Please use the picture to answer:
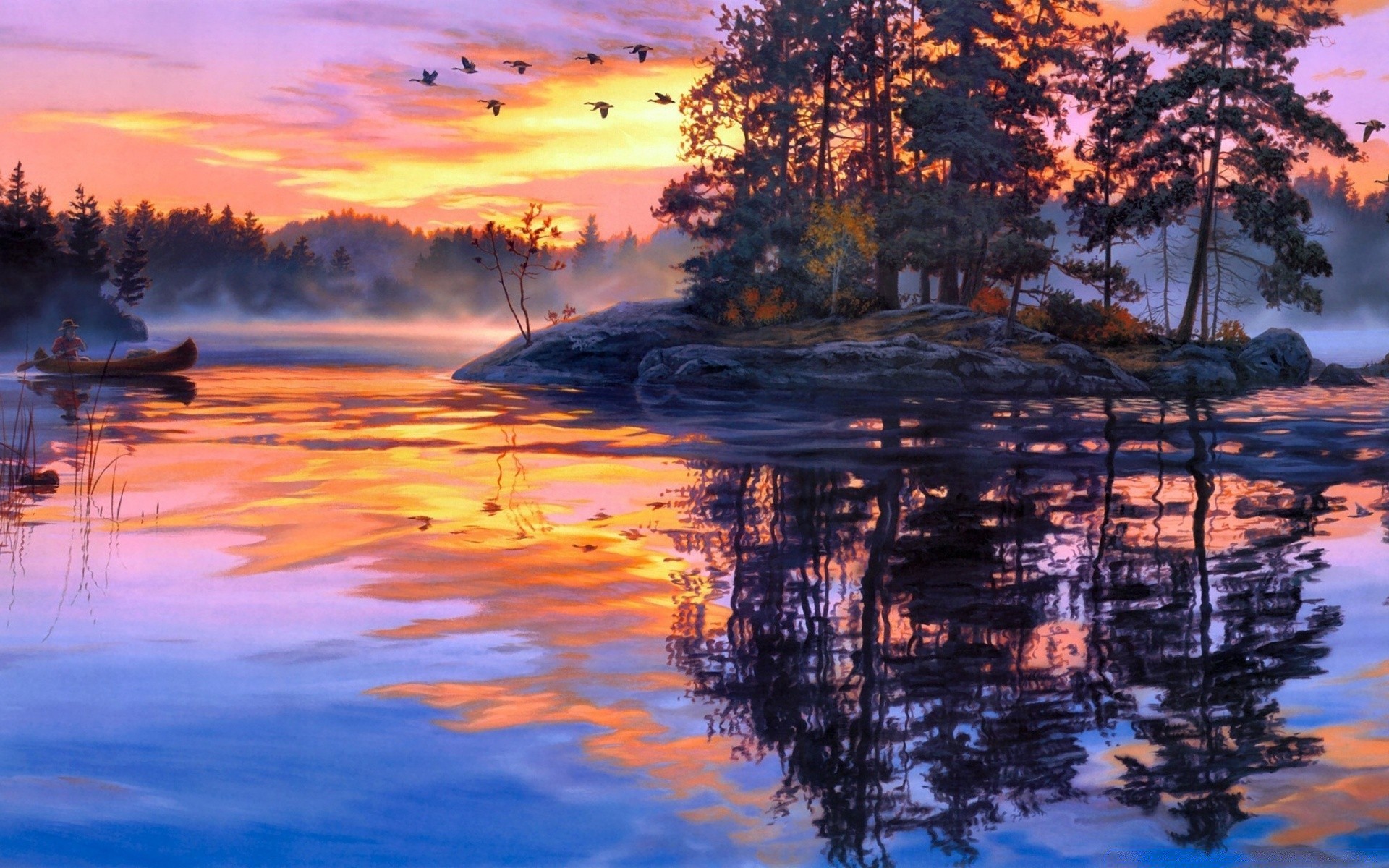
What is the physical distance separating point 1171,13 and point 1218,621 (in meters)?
37.1

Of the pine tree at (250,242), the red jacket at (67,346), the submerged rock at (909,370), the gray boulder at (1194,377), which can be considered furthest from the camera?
the pine tree at (250,242)

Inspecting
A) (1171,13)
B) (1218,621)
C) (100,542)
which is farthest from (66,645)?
(1171,13)

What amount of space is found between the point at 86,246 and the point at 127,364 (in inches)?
1831

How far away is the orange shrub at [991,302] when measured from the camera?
42.2 m

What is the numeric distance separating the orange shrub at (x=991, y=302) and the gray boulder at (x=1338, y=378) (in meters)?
10.2

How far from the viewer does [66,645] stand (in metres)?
8.09

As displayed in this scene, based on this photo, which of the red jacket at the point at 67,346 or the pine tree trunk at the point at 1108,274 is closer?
the red jacket at the point at 67,346

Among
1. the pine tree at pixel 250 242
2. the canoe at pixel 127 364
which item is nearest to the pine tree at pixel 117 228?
the pine tree at pixel 250 242

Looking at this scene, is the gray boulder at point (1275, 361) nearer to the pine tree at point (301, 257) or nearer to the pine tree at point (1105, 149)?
the pine tree at point (1105, 149)

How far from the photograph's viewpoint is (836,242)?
39.6m

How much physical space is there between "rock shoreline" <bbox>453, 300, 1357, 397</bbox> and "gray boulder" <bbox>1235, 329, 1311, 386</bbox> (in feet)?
0.14

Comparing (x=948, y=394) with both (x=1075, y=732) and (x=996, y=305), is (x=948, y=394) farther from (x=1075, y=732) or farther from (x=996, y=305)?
(x=1075, y=732)

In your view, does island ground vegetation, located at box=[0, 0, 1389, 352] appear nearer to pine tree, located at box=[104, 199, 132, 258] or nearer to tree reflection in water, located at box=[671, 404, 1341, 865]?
tree reflection in water, located at box=[671, 404, 1341, 865]

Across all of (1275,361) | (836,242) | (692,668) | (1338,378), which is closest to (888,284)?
(836,242)
